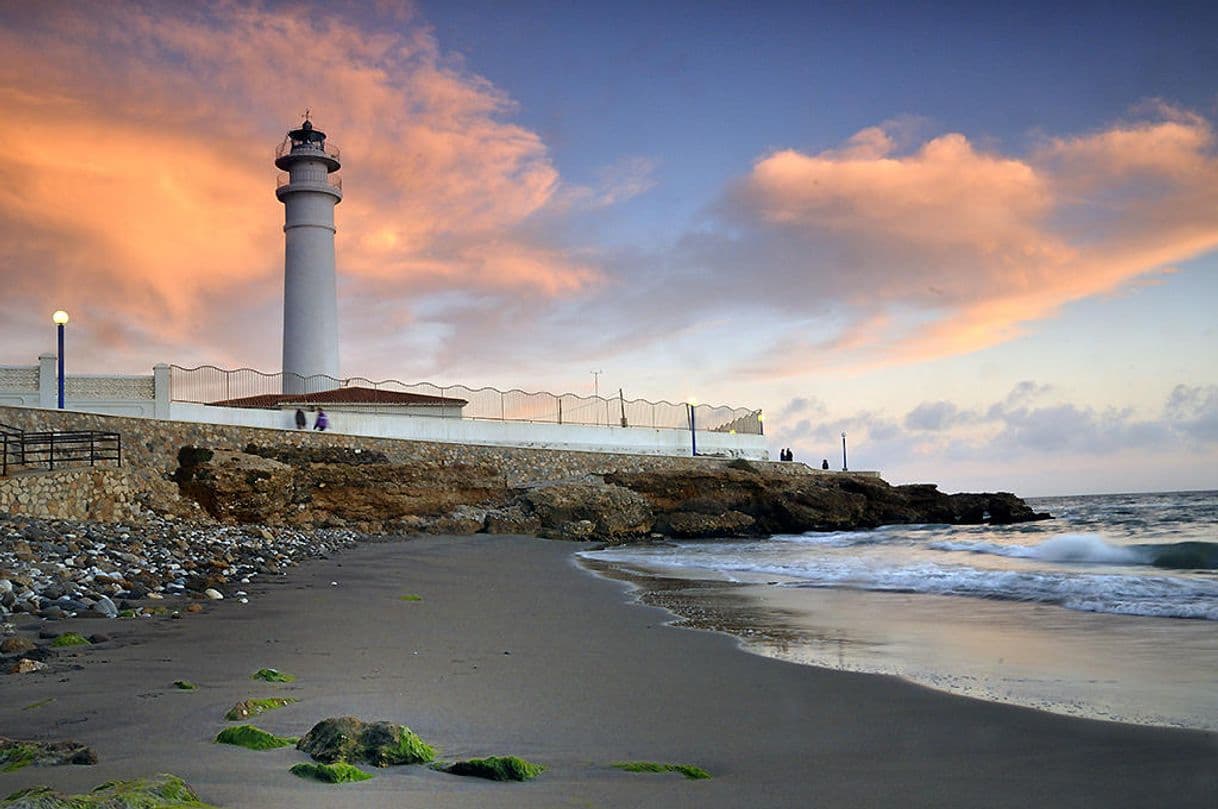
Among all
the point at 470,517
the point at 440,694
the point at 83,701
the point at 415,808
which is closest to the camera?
the point at 415,808

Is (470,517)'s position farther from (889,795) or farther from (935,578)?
(889,795)

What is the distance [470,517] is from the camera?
22.4m

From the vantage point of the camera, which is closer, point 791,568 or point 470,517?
point 791,568

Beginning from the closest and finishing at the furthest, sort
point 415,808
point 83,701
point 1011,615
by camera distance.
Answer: point 415,808 < point 83,701 < point 1011,615

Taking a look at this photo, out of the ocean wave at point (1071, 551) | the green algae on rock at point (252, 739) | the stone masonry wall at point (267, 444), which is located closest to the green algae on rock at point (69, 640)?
the green algae on rock at point (252, 739)

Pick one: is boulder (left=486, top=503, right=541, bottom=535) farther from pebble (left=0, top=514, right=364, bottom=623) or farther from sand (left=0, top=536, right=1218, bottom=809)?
sand (left=0, top=536, right=1218, bottom=809)

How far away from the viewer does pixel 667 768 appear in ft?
10.4

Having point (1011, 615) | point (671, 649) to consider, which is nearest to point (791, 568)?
point (1011, 615)

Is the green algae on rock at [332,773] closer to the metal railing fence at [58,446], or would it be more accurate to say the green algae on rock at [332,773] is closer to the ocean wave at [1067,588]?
the ocean wave at [1067,588]

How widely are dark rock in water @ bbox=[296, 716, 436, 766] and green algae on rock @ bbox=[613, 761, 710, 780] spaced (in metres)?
0.67

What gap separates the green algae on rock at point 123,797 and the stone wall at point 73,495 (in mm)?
13350

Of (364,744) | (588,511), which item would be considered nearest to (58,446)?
(588,511)

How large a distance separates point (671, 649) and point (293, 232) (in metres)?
35.7

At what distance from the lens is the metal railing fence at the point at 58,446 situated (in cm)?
1673
